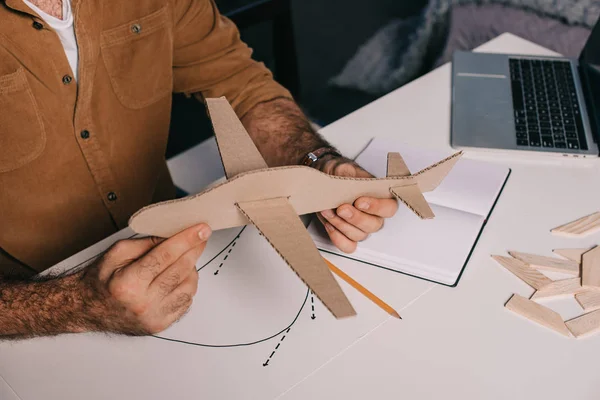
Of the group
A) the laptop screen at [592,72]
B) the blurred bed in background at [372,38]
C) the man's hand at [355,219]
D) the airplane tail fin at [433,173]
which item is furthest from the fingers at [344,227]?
the blurred bed in background at [372,38]

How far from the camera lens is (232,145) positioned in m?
0.72

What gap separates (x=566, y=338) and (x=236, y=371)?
449mm

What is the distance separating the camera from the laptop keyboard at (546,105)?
40.7 inches

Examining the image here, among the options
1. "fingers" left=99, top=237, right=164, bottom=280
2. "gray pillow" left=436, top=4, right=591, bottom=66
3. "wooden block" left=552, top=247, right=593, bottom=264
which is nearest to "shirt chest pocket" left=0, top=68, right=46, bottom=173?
"fingers" left=99, top=237, right=164, bottom=280

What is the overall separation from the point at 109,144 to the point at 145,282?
0.46m

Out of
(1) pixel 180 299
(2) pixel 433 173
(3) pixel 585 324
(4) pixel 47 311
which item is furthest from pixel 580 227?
(4) pixel 47 311

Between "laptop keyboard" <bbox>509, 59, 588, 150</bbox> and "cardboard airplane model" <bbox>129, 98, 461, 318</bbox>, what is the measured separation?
0.39m

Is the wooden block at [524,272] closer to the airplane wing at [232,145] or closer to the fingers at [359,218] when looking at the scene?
the fingers at [359,218]

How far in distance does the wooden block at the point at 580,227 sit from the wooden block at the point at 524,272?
11 centimetres

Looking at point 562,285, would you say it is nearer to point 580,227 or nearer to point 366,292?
point 580,227

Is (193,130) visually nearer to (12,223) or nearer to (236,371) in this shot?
(12,223)

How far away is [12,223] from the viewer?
984 millimetres

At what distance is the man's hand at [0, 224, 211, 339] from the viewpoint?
2.15 feet

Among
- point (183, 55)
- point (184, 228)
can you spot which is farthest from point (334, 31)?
point (184, 228)
